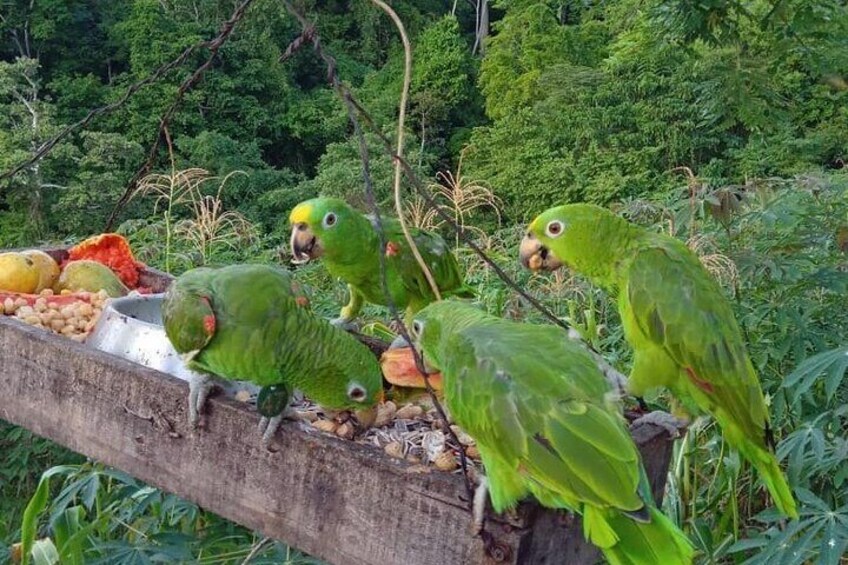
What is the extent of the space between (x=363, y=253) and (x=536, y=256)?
0.32m

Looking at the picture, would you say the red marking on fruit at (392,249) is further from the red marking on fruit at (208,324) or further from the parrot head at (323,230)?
the red marking on fruit at (208,324)

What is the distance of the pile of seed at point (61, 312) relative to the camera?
175cm

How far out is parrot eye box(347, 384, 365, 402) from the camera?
4.52 feet

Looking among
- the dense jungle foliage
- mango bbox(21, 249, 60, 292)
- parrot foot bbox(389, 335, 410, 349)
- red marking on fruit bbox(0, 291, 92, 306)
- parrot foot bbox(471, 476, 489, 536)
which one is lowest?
the dense jungle foliage

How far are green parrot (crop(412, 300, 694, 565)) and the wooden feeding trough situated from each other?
0.06m

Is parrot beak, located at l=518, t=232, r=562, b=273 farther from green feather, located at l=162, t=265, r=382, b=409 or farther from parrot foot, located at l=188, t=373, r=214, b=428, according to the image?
parrot foot, located at l=188, t=373, r=214, b=428

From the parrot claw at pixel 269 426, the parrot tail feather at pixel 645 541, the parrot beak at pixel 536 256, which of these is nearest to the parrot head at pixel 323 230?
the parrot beak at pixel 536 256

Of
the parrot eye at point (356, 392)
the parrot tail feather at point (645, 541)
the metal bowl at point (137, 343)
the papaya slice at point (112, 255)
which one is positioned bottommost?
the papaya slice at point (112, 255)

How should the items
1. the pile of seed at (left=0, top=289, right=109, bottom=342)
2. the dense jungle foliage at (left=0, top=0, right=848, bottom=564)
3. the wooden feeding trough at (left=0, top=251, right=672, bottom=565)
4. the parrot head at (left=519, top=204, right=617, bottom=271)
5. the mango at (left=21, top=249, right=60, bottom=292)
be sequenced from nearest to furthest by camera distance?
the wooden feeding trough at (left=0, top=251, right=672, bottom=565), the parrot head at (left=519, top=204, right=617, bottom=271), the pile of seed at (left=0, top=289, right=109, bottom=342), the mango at (left=21, top=249, right=60, bottom=292), the dense jungle foliage at (left=0, top=0, right=848, bottom=564)

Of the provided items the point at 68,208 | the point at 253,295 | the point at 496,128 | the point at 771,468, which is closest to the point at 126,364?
the point at 253,295

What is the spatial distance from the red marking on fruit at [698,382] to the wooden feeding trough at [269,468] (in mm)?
237

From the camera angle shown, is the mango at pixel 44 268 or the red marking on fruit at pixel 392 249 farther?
the mango at pixel 44 268

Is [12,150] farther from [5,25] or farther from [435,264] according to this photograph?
[435,264]

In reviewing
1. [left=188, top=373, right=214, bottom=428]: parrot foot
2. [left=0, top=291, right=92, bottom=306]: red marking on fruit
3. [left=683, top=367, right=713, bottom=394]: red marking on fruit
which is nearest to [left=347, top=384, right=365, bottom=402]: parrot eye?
[left=188, top=373, right=214, bottom=428]: parrot foot
